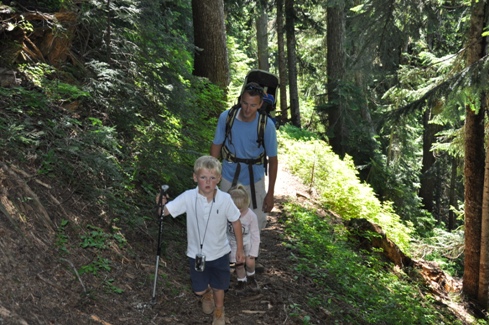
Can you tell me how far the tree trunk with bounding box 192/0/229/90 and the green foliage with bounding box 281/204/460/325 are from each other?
348 cm

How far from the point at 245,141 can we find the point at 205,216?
1.36 metres

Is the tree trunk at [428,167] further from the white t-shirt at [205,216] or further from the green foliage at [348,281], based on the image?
the white t-shirt at [205,216]

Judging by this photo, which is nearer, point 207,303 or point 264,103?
point 207,303

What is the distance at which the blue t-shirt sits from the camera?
235 inches

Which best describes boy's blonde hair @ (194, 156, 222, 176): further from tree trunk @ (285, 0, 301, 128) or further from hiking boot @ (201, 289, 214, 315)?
tree trunk @ (285, 0, 301, 128)

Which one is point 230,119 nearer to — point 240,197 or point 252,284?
point 240,197

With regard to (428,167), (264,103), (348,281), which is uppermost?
(264,103)

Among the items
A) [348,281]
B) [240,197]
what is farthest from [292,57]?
[240,197]

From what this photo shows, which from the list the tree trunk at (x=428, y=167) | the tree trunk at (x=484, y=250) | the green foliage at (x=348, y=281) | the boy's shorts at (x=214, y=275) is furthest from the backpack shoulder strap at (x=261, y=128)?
the tree trunk at (x=428, y=167)

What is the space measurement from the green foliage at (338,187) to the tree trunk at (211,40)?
395cm

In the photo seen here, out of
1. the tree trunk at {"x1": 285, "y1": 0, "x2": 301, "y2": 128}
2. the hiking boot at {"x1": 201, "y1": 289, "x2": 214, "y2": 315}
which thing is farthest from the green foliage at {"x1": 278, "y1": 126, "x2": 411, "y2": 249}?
the hiking boot at {"x1": 201, "y1": 289, "x2": 214, "y2": 315}

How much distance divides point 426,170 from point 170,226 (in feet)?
59.7

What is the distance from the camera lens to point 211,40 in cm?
1151

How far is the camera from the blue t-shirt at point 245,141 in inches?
235
